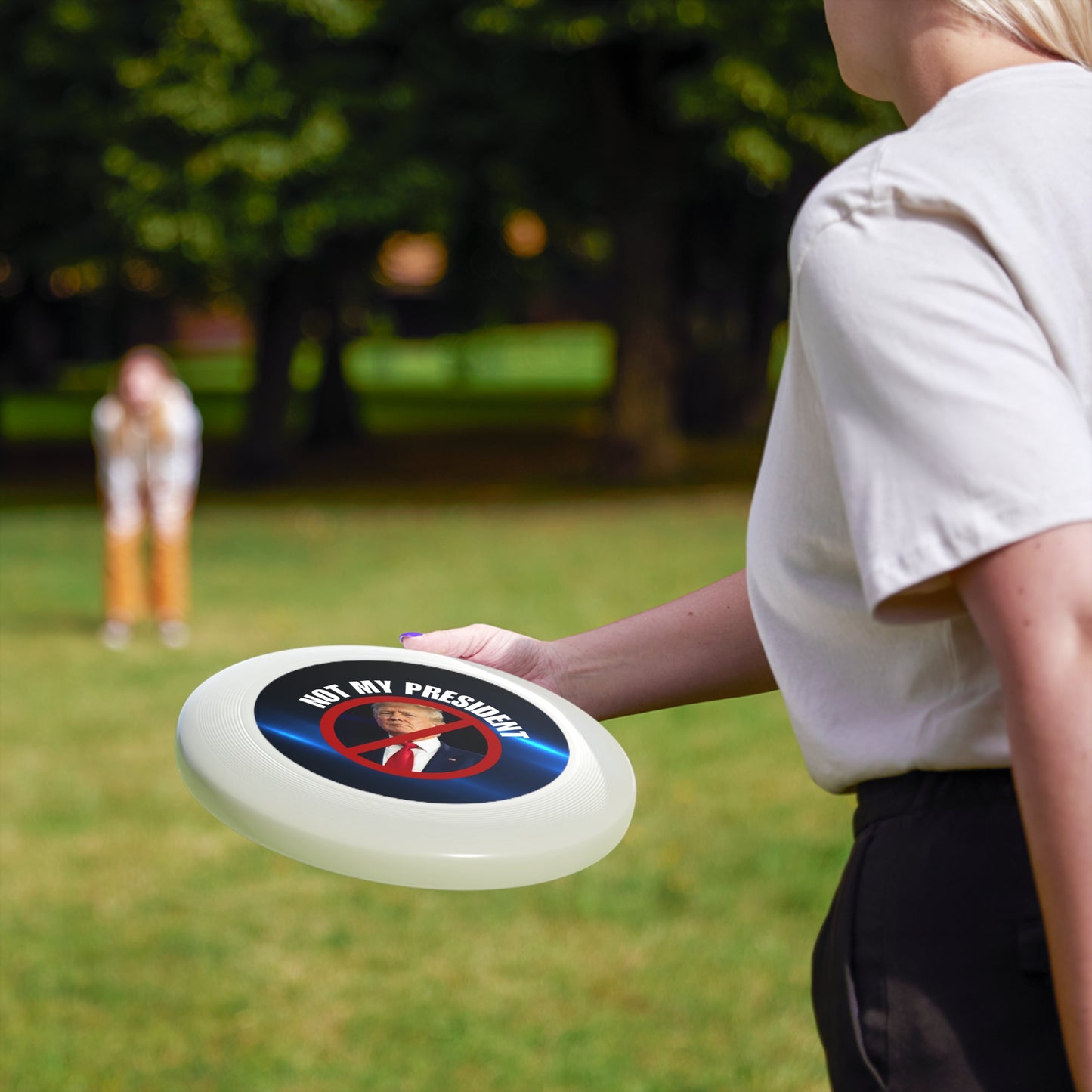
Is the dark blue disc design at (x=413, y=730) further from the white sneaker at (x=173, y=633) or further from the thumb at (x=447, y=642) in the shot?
the white sneaker at (x=173, y=633)

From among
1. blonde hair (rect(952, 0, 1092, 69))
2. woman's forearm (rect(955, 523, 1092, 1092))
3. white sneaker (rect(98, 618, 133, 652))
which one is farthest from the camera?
white sneaker (rect(98, 618, 133, 652))

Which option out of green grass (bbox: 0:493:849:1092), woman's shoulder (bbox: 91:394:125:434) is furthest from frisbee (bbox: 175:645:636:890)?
woman's shoulder (bbox: 91:394:125:434)

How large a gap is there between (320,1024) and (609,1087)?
37.3 inches

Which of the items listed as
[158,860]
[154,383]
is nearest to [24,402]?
[154,383]

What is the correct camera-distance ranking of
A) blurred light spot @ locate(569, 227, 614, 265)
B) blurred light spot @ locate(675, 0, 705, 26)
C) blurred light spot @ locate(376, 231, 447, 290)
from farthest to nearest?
1. blurred light spot @ locate(569, 227, 614, 265)
2. blurred light spot @ locate(376, 231, 447, 290)
3. blurred light spot @ locate(675, 0, 705, 26)

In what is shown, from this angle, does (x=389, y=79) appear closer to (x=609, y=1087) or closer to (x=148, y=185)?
(x=148, y=185)

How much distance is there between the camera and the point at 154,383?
9.89 meters

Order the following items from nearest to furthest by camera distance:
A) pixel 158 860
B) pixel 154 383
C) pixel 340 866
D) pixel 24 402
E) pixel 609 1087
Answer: pixel 340 866 → pixel 609 1087 → pixel 158 860 → pixel 154 383 → pixel 24 402

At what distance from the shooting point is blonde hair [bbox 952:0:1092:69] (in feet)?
4.12

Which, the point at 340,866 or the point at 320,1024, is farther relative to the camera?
the point at 320,1024

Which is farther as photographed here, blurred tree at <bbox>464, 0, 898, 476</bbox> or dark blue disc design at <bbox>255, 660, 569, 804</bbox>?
blurred tree at <bbox>464, 0, 898, 476</bbox>

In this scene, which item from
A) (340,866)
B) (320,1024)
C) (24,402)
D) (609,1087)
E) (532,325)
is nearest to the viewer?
(340,866)

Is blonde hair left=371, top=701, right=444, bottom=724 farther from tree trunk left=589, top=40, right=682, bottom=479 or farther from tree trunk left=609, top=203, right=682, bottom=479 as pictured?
tree trunk left=609, top=203, right=682, bottom=479

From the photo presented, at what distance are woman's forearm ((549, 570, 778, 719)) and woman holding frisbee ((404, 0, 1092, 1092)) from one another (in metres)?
0.29
